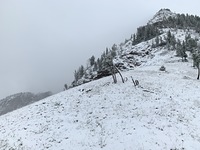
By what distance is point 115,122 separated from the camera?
28703mm

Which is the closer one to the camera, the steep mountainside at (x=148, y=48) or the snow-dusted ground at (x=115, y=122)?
the snow-dusted ground at (x=115, y=122)

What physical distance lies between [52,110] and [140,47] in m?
102

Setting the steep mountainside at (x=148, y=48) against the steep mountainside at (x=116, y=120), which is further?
the steep mountainside at (x=148, y=48)

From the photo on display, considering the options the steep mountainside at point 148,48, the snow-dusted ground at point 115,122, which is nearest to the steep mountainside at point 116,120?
the snow-dusted ground at point 115,122

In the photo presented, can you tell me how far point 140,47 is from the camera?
131875mm

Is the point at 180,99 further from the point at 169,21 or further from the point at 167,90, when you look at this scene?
the point at 169,21

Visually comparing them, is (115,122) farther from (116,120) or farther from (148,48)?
(148,48)

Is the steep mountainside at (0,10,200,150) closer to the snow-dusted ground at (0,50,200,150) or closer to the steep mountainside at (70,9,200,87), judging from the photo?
the snow-dusted ground at (0,50,200,150)

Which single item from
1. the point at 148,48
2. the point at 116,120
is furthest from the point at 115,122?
the point at 148,48

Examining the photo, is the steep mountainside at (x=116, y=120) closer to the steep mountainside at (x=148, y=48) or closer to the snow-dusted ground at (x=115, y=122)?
the snow-dusted ground at (x=115, y=122)

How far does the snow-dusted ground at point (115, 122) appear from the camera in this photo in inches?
952

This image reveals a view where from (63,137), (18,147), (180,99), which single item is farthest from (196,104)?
(18,147)

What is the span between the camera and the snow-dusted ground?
24.2 m

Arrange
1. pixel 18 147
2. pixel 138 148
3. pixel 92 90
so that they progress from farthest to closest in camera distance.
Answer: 1. pixel 92 90
2. pixel 18 147
3. pixel 138 148
